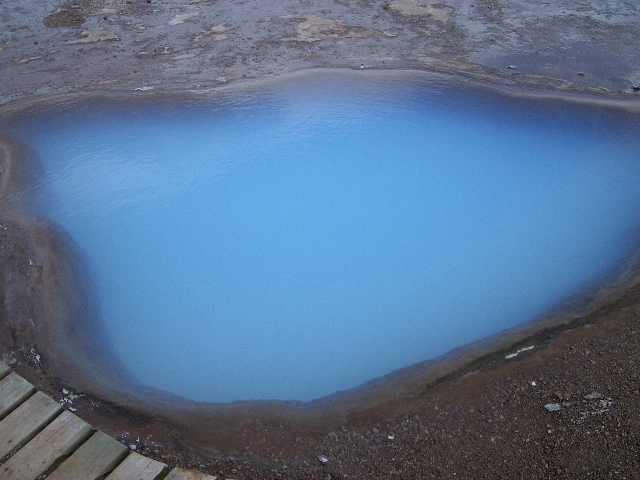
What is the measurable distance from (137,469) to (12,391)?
0.84 metres

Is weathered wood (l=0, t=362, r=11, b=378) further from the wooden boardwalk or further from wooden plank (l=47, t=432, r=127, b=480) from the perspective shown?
wooden plank (l=47, t=432, r=127, b=480)

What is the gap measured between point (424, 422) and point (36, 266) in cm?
274

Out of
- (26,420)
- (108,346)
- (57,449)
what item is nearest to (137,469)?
(57,449)

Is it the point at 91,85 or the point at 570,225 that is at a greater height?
the point at 91,85

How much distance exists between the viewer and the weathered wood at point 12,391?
8.35 ft

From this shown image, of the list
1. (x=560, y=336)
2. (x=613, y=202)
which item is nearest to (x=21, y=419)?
(x=560, y=336)

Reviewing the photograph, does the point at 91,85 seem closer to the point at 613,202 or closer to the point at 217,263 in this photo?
the point at 217,263

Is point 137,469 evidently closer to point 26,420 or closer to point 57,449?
point 57,449

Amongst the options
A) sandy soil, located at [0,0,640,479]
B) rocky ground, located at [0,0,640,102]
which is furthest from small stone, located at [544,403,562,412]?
rocky ground, located at [0,0,640,102]

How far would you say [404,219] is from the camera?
423cm

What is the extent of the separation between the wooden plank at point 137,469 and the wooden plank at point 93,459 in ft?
0.20

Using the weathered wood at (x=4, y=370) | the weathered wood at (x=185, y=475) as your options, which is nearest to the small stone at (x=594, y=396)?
the weathered wood at (x=185, y=475)

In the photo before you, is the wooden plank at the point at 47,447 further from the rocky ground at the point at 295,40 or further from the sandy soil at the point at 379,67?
the rocky ground at the point at 295,40

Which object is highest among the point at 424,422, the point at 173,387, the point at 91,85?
the point at 91,85
